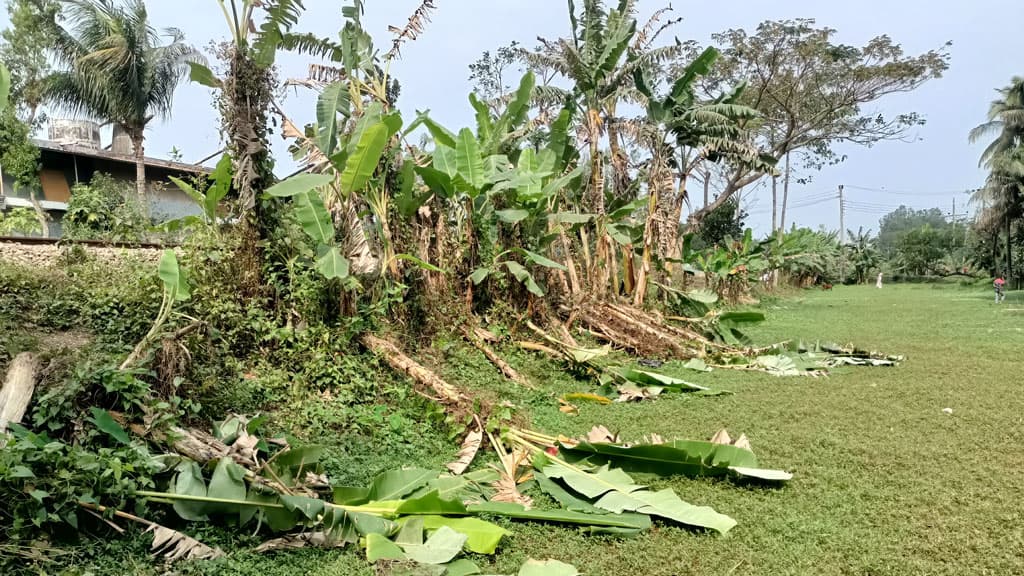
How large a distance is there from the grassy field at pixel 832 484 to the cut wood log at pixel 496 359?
0.62 ft

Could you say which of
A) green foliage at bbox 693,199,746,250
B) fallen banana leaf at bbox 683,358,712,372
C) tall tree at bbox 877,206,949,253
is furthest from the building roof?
tall tree at bbox 877,206,949,253

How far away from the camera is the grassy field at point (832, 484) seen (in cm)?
275

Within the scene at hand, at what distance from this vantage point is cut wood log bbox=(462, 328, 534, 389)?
21.1ft

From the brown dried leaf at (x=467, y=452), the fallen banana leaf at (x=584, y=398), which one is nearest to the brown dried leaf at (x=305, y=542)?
the brown dried leaf at (x=467, y=452)

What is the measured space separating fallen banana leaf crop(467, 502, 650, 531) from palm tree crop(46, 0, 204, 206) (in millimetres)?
19142

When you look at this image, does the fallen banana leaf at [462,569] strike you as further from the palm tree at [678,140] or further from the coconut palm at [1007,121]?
the coconut palm at [1007,121]

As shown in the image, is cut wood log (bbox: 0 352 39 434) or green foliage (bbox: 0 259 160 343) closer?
cut wood log (bbox: 0 352 39 434)

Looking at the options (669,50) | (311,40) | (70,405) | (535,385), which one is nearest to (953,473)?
(535,385)

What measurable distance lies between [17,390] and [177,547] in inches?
46.9

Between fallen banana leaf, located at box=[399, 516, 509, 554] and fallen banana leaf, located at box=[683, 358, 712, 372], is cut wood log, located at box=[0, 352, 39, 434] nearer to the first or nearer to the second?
fallen banana leaf, located at box=[399, 516, 509, 554]

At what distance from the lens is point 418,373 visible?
5250 mm

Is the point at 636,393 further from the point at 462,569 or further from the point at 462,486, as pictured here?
the point at 462,569

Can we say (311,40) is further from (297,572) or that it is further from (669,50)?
(669,50)

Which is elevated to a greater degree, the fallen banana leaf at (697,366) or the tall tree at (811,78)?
the tall tree at (811,78)
